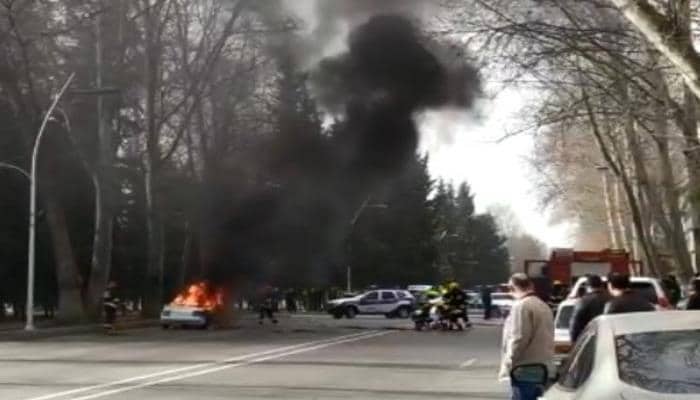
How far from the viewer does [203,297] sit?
36031 millimetres

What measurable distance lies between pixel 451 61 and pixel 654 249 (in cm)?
2272

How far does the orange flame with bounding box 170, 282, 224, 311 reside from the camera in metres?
35.8

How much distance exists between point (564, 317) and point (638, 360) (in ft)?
37.8

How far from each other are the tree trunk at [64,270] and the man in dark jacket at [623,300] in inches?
1170

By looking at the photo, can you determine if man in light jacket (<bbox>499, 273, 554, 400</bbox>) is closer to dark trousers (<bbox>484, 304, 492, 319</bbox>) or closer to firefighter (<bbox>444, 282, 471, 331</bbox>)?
firefighter (<bbox>444, 282, 471, 331</bbox>)

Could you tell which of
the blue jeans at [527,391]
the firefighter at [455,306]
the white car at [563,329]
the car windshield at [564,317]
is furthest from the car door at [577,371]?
the firefighter at [455,306]

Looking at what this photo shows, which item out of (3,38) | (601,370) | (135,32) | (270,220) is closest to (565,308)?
(601,370)

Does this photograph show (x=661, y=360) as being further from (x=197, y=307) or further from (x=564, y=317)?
(x=197, y=307)

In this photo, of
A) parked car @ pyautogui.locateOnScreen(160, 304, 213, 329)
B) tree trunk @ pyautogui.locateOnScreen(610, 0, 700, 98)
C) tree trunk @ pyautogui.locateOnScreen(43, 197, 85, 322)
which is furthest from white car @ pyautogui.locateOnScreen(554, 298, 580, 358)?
tree trunk @ pyautogui.locateOnScreen(43, 197, 85, 322)

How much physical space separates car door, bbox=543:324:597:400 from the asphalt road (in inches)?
325

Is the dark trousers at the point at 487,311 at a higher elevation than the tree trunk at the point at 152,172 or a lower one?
lower

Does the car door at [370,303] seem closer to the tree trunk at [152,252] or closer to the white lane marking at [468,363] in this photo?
the tree trunk at [152,252]

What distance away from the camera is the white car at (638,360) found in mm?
4898

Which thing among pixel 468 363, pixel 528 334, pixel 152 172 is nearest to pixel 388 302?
pixel 152 172
